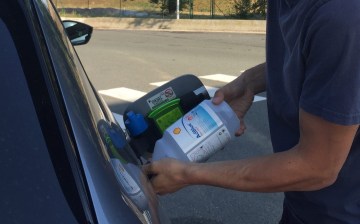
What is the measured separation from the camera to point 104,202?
1357 millimetres

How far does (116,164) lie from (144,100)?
58 cm

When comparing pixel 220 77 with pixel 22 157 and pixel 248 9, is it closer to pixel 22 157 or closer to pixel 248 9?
pixel 22 157

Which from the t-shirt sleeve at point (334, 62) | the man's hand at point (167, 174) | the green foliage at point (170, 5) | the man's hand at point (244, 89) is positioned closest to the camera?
the t-shirt sleeve at point (334, 62)

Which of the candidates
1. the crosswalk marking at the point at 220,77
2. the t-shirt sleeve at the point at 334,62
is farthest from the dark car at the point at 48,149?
the crosswalk marking at the point at 220,77

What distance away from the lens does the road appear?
4781 mm

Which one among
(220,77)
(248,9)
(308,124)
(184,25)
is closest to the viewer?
(308,124)

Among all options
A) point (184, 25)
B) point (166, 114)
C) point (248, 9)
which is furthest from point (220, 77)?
point (248, 9)

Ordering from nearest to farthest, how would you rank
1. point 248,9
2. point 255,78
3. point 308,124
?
point 308,124, point 255,78, point 248,9

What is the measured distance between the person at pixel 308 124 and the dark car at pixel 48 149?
27 centimetres

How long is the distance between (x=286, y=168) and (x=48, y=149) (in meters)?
0.70

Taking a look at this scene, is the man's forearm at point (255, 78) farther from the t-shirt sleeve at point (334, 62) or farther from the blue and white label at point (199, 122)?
the t-shirt sleeve at point (334, 62)

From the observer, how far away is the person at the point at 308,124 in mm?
1504

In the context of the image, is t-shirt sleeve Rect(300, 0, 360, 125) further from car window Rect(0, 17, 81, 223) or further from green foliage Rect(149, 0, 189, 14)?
green foliage Rect(149, 0, 189, 14)

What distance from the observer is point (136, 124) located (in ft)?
6.95
